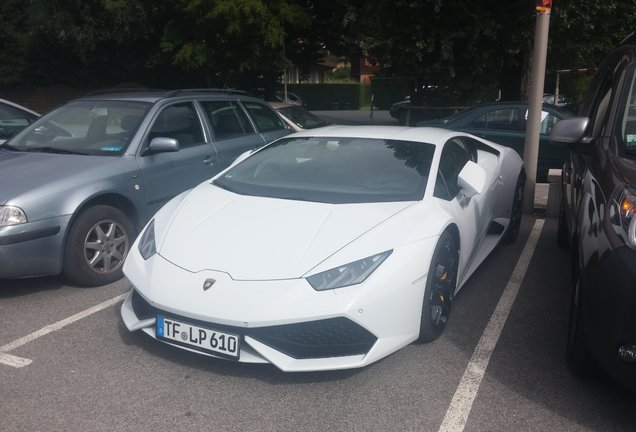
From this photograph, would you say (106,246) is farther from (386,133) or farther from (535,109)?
(535,109)

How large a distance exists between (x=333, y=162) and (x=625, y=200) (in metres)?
1.99

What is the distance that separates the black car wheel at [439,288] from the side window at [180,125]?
113 inches

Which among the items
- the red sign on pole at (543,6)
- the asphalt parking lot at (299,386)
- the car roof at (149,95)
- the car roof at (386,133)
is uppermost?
the red sign on pole at (543,6)

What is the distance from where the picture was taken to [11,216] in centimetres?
412

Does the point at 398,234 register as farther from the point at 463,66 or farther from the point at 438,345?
the point at 463,66

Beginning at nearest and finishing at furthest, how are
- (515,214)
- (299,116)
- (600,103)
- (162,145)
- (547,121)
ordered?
(600,103)
(162,145)
(515,214)
(547,121)
(299,116)

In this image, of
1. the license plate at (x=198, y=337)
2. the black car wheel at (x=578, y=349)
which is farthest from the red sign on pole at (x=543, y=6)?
the license plate at (x=198, y=337)

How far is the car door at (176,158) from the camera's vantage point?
16.9 ft

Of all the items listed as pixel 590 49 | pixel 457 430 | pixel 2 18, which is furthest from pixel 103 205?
pixel 2 18

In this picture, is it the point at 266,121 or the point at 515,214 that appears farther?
the point at 266,121

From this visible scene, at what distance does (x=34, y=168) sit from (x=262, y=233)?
2.23 metres

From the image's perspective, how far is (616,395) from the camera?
3066 mm

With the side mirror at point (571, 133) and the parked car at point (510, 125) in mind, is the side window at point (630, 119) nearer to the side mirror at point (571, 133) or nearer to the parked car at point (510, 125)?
the side mirror at point (571, 133)

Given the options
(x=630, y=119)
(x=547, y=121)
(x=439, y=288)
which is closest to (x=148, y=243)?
(x=439, y=288)
